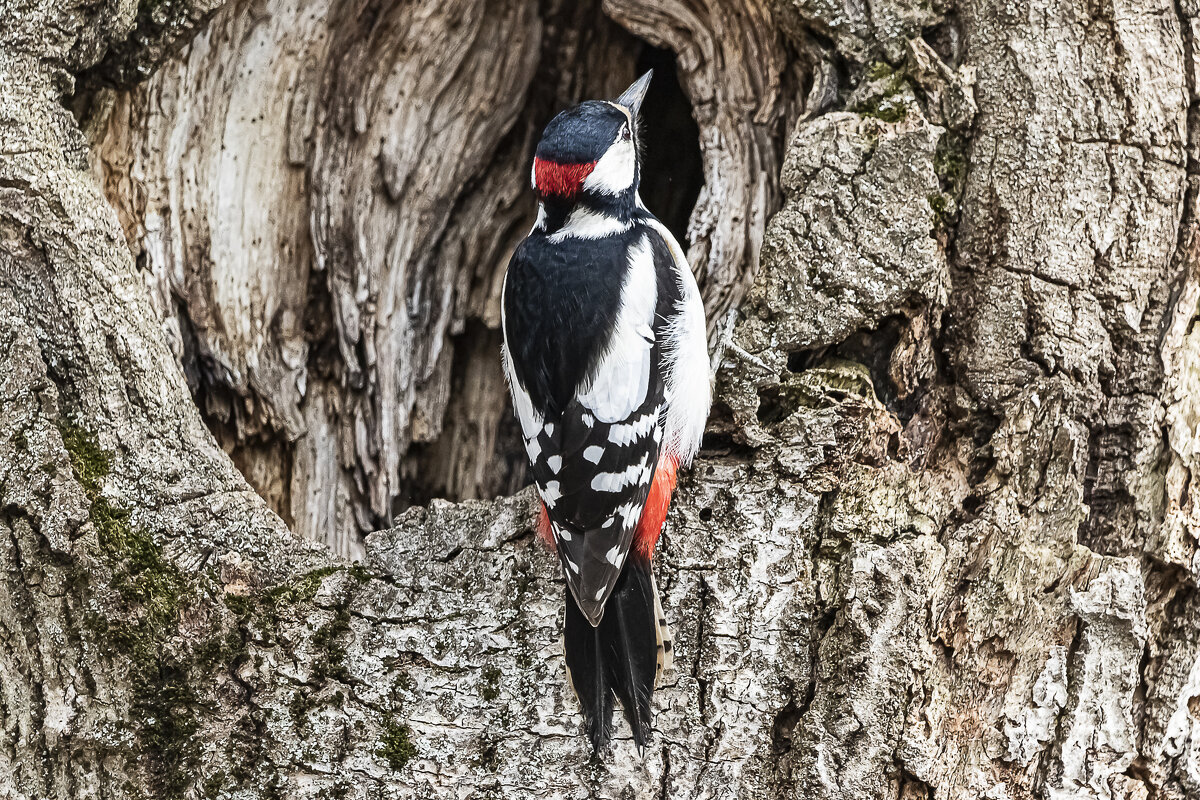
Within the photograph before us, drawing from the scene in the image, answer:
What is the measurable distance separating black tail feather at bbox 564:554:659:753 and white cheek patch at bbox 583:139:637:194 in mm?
1226

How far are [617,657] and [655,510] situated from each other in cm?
39

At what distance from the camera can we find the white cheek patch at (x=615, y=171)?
2.94 metres

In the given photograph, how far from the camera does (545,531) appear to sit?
8.14 ft

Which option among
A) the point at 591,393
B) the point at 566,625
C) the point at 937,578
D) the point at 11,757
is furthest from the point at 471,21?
the point at 11,757

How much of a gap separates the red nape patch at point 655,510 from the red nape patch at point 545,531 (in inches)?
8.3

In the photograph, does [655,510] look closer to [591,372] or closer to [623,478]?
[623,478]

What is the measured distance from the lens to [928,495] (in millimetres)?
2492

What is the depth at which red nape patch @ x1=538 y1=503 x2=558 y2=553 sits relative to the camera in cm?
247

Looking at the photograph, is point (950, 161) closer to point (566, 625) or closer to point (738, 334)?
point (738, 334)

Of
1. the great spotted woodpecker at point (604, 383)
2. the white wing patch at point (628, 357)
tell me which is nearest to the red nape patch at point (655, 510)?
the great spotted woodpecker at point (604, 383)

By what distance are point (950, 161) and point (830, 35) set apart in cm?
48

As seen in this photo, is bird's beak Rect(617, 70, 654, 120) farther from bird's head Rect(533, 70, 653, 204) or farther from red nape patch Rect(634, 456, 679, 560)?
red nape patch Rect(634, 456, 679, 560)

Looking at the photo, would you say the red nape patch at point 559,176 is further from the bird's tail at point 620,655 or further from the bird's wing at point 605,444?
the bird's tail at point 620,655

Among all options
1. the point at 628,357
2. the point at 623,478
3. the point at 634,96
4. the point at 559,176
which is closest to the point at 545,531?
the point at 623,478
